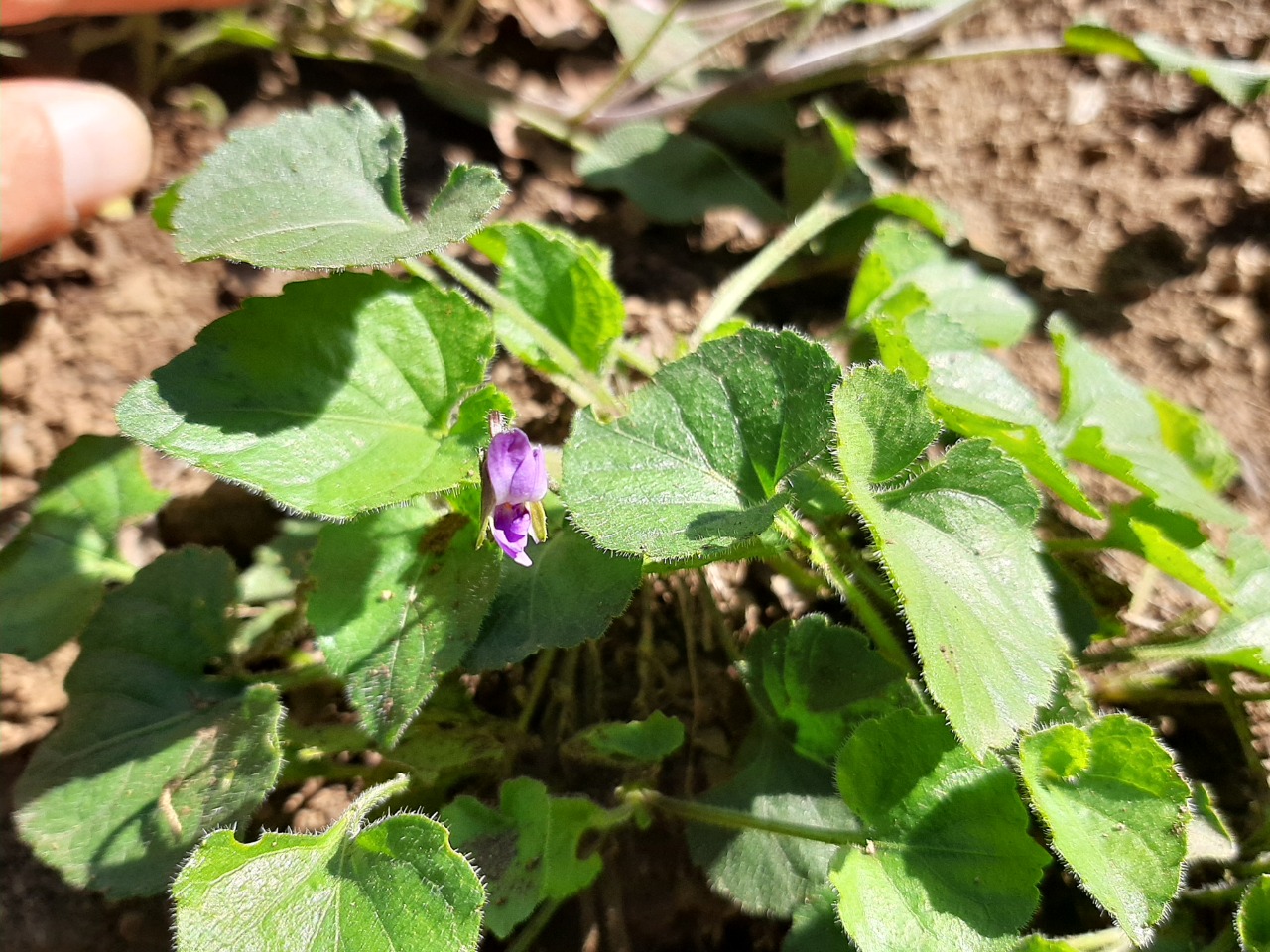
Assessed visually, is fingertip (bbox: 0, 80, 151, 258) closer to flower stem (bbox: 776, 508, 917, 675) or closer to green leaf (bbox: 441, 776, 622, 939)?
green leaf (bbox: 441, 776, 622, 939)

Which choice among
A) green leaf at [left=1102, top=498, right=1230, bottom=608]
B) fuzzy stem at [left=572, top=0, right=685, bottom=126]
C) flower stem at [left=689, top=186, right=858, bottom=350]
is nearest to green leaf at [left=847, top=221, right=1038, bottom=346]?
flower stem at [left=689, top=186, right=858, bottom=350]

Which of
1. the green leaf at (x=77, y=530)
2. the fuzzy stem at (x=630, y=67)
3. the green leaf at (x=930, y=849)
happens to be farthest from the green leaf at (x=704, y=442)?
the fuzzy stem at (x=630, y=67)

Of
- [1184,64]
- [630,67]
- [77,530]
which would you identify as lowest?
[77,530]

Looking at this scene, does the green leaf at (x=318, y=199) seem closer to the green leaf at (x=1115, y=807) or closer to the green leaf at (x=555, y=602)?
the green leaf at (x=555, y=602)

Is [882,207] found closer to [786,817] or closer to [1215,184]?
[1215,184]

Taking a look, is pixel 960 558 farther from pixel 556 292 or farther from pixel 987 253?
pixel 987 253

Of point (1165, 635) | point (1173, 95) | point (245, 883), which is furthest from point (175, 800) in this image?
point (1173, 95)

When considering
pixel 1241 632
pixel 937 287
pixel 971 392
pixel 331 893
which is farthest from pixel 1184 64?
pixel 331 893
